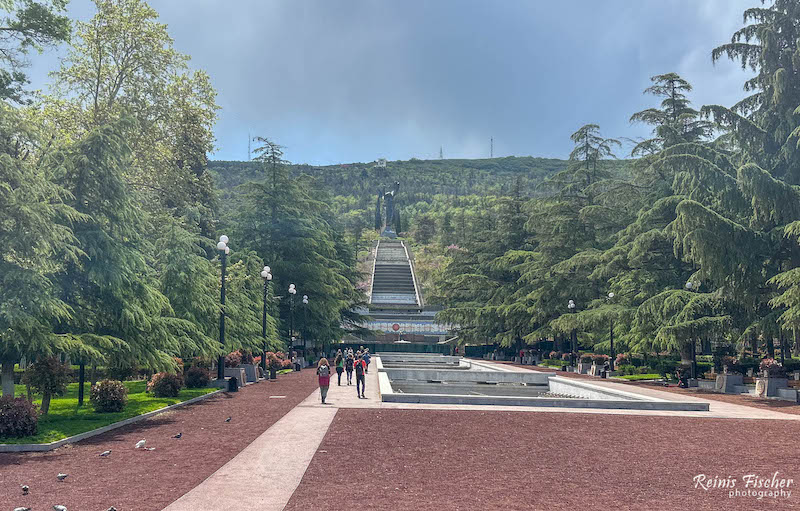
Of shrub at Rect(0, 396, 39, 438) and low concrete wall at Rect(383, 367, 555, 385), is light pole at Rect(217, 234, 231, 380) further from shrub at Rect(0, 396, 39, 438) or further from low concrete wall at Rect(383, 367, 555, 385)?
shrub at Rect(0, 396, 39, 438)

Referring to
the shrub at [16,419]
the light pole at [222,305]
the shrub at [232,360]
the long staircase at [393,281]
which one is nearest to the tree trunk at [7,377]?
the shrub at [16,419]

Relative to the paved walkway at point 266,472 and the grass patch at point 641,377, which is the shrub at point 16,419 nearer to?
the paved walkway at point 266,472

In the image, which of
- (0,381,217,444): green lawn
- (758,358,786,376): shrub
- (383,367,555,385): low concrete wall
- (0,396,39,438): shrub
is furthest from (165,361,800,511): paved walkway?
(383,367,555,385): low concrete wall

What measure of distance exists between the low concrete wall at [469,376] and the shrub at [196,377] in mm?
12418

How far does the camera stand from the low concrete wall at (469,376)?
3553 centimetres

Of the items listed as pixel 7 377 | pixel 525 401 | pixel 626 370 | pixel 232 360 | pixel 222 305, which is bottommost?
pixel 626 370

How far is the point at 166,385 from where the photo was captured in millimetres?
22453

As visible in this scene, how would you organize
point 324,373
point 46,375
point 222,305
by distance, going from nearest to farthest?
1. point 46,375
2. point 324,373
3. point 222,305

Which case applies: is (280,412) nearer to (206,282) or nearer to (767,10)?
(206,282)

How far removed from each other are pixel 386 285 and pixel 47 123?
3349 inches

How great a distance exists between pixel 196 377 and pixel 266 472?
666 inches

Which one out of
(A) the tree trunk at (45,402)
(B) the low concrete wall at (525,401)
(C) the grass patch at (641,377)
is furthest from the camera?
(C) the grass patch at (641,377)

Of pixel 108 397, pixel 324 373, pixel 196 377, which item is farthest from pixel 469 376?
pixel 108 397

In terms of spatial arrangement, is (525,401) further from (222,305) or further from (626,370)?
(626,370)
